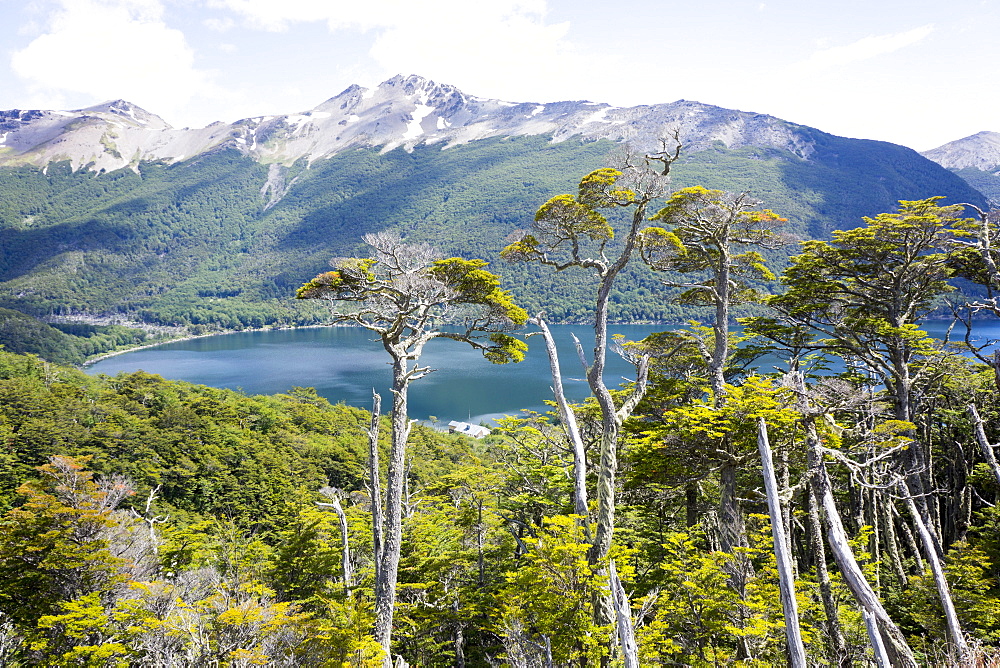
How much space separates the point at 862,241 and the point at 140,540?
16037 millimetres

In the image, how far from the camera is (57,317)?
136 m

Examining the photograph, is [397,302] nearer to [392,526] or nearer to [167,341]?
[392,526]

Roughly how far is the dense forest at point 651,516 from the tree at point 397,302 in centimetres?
5

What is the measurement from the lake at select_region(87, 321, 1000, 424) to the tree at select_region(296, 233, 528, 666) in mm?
30960

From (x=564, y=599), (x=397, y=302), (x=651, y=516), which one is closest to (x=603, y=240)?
(x=397, y=302)

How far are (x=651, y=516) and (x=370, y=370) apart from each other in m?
69.4

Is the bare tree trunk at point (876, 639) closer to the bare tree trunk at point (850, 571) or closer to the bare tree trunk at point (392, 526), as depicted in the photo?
the bare tree trunk at point (850, 571)

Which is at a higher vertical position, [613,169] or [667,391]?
[613,169]

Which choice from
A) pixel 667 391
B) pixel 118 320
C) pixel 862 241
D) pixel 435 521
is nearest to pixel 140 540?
pixel 435 521

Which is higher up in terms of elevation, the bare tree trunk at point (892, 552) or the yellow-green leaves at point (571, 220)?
the yellow-green leaves at point (571, 220)

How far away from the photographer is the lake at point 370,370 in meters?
57.4

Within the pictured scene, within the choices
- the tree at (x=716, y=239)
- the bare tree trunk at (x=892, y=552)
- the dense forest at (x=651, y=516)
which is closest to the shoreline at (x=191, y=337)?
the dense forest at (x=651, y=516)

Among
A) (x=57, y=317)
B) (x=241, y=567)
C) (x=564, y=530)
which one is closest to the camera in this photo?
(x=564, y=530)

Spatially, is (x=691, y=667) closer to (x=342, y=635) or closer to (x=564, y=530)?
(x=564, y=530)
